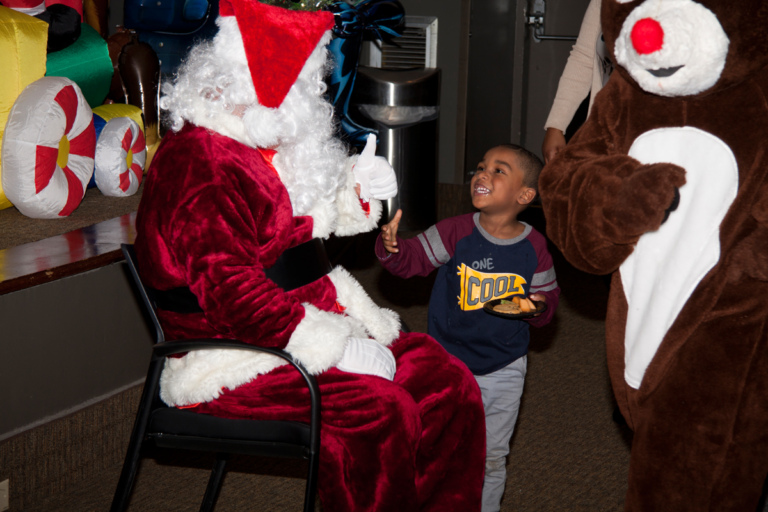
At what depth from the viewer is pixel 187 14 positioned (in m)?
3.29

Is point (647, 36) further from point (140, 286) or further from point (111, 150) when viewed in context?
point (111, 150)

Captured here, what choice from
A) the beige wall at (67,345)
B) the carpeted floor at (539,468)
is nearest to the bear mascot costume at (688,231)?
the carpeted floor at (539,468)

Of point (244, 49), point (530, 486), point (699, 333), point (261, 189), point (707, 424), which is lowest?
point (530, 486)

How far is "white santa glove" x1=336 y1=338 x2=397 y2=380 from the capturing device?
1417 mm

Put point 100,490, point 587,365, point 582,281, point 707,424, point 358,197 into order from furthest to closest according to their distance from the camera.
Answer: point 582,281
point 587,365
point 100,490
point 358,197
point 707,424

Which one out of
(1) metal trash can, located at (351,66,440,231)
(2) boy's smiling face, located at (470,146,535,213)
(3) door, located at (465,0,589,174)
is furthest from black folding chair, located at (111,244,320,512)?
(3) door, located at (465,0,589,174)

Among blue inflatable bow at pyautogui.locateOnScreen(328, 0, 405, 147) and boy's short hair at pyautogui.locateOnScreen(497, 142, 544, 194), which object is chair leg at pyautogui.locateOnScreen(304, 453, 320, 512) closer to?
boy's short hair at pyautogui.locateOnScreen(497, 142, 544, 194)

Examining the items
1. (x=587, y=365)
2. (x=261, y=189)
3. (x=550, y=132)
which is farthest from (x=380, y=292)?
(x=261, y=189)

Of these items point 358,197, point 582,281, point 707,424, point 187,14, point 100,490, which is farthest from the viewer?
point 582,281

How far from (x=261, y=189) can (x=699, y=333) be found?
83cm

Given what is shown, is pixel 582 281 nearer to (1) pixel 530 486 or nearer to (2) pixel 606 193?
(1) pixel 530 486

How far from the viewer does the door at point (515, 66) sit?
4.57 m

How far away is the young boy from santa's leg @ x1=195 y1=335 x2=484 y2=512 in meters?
0.25

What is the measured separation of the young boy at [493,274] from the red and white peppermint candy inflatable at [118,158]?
1.22 metres
